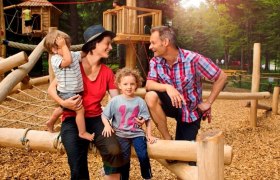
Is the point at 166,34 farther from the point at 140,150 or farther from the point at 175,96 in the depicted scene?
the point at 140,150

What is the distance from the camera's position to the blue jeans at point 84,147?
112 inches

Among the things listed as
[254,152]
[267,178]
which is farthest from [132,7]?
[267,178]

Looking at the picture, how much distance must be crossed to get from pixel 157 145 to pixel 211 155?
0.71 metres

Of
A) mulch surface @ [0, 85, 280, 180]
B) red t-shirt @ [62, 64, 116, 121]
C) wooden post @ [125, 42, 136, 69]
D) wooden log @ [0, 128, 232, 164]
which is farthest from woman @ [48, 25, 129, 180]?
wooden post @ [125, 42, 136, 69]

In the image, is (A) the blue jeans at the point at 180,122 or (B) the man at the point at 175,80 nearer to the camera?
(B) the man at the point at 175,80

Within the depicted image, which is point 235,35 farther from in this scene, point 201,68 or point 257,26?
point 201,68

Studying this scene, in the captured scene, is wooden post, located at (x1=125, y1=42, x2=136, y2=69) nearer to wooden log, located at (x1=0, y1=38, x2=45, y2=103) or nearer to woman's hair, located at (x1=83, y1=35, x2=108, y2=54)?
wooden log, located at (x1=0, y1=38, x2=45, y2=103)

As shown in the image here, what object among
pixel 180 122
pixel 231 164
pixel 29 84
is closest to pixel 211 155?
pixel 180 122

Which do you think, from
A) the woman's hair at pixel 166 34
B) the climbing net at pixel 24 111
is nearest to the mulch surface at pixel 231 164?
the climbing net at pixel 24 111

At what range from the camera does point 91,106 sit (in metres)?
3.08

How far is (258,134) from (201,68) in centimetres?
520

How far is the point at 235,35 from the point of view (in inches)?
1253

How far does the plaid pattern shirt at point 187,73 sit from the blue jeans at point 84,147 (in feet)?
2.34

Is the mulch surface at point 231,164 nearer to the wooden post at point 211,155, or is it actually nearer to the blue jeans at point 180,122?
the blue jeans at point 180,122
